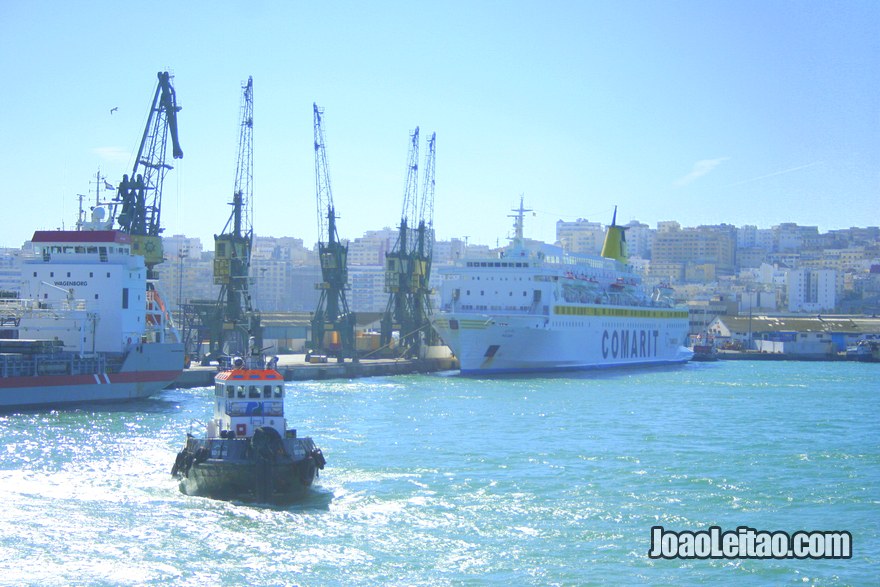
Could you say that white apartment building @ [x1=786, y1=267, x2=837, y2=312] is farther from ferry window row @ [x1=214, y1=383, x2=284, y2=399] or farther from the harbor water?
ferry window row @ [x1=214, y1=383, x2=284, y2=399]

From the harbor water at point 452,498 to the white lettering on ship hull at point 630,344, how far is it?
27215mm

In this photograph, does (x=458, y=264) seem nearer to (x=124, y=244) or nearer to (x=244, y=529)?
(x=124, y=244)

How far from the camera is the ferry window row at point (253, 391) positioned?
22.4 m

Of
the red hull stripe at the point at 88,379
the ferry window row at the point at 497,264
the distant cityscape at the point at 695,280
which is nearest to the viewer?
the red hull stripe at the point at 88,379

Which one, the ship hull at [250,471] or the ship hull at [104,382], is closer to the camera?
the ship hull at [250,471]

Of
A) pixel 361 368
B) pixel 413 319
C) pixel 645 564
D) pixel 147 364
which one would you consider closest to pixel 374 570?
pixel 645 564

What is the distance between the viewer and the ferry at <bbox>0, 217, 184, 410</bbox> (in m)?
37.0

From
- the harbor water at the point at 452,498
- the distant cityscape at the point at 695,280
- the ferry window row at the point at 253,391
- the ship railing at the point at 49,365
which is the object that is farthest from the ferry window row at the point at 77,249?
the distant cityscape at the point at 695,280

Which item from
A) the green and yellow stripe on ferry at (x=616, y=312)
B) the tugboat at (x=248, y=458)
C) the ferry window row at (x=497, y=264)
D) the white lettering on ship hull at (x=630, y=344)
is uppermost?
the ferry window row at (x=497, y=264)

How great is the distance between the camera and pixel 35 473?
23609 mm

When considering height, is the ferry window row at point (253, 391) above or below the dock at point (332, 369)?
above

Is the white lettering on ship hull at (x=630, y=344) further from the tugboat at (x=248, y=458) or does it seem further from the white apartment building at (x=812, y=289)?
the white apartment building at (x=812, y=289)

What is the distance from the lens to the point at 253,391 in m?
22.5

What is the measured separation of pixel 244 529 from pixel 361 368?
37.0m
